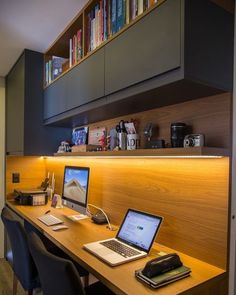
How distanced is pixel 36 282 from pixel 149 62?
5.41 ft

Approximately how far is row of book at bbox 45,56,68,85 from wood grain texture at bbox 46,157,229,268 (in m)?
1.17

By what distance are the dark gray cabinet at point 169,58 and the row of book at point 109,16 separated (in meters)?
0.09

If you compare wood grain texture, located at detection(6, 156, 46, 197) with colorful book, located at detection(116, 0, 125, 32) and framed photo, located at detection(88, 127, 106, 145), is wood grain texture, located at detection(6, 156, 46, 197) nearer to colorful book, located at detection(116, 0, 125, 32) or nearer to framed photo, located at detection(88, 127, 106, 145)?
framed photo, located at detection(88, 127, 106, 145)

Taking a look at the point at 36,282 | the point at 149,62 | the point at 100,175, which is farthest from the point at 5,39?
the point at 36,282

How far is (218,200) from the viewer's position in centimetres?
131

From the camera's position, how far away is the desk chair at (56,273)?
1.10 metres

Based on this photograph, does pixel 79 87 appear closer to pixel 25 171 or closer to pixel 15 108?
pixel 15 108

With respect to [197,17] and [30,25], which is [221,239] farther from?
[30,25]

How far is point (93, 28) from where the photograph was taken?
1863mm

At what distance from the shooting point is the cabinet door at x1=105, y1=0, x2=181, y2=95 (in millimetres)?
1165

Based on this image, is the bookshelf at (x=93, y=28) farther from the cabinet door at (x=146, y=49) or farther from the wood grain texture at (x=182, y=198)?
the wood grain texture at (x=182, y=198)

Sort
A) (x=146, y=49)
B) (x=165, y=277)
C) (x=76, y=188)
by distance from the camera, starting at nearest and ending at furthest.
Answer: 1. (x=165, y=277)
2. (x=146, y=49)
3. (x=76, y=188)

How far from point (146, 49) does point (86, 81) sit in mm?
671

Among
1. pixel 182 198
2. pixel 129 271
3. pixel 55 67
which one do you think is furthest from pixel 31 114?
pixel 129 271
